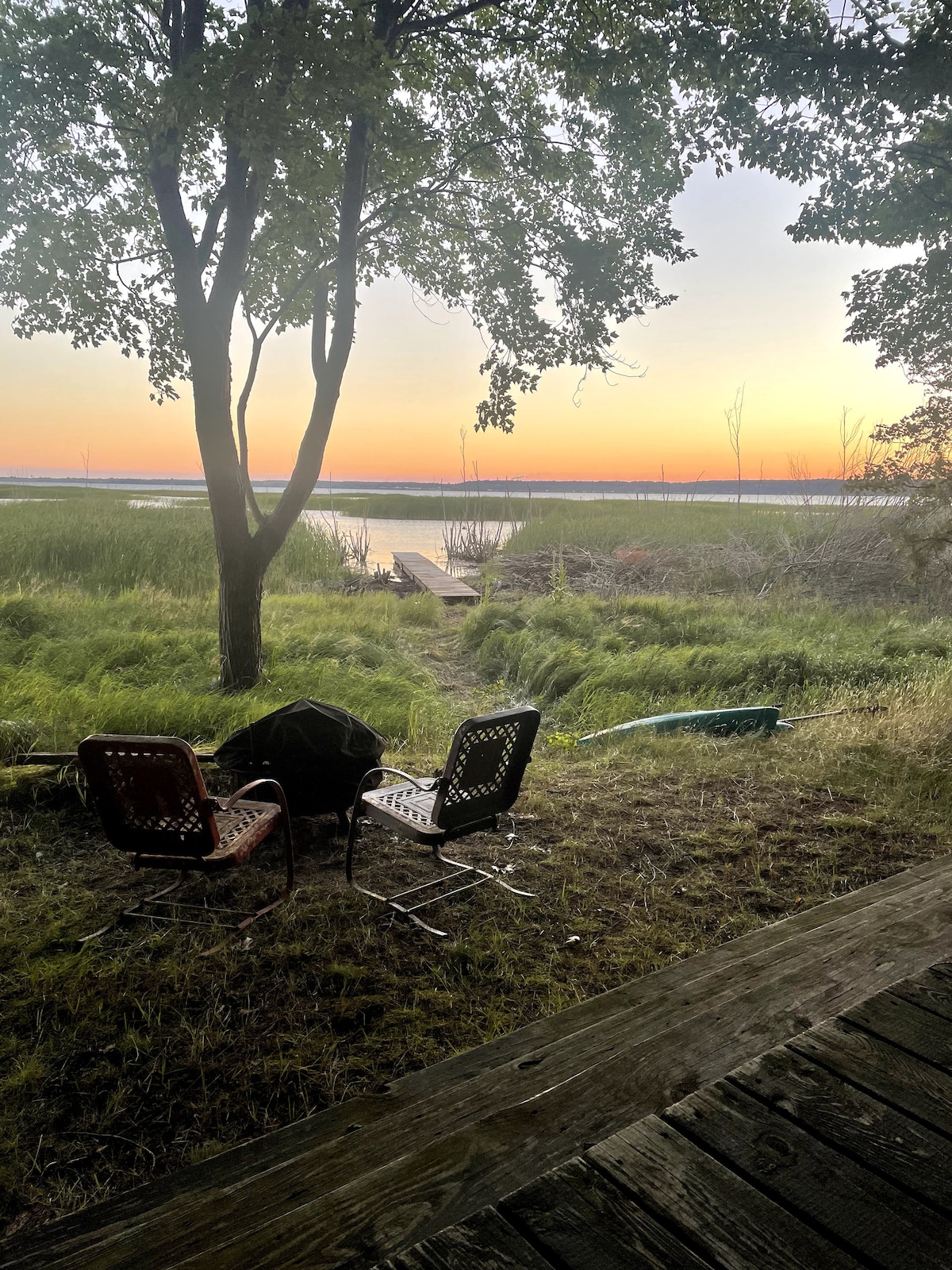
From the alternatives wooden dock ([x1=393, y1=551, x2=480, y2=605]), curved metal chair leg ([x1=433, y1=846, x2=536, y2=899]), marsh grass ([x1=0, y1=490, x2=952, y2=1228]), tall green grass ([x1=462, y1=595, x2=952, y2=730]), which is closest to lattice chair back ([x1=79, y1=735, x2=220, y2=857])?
marsh grass ([x1=0, y1=490, x2=952, y2=1228])

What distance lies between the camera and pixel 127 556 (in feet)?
48.1

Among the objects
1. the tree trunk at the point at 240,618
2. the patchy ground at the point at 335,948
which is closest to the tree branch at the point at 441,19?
the tree trunk at the point at 240,618

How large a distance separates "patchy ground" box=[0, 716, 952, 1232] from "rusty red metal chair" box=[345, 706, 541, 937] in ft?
0.48

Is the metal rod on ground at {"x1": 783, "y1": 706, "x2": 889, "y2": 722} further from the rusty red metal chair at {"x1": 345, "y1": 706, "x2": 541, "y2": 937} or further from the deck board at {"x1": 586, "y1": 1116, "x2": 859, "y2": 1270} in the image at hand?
the deck board at {"x1": 586, "y1": 1116, "x2": 859, "y2": 1270}

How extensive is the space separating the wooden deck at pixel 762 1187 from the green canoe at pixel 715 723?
511cm

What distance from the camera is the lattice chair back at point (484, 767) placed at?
3.37m

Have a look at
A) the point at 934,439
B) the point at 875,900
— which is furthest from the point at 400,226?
the point at 875,900

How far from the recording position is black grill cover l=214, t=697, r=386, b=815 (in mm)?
4379

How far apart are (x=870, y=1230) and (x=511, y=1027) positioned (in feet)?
5.33

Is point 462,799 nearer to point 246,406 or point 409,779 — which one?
point 409,779

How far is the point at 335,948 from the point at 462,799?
0.81 metres

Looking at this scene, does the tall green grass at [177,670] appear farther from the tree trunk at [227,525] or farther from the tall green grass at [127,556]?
the tall green grass at [127,556]

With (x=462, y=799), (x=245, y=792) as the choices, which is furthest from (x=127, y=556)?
(x=462, y=799)

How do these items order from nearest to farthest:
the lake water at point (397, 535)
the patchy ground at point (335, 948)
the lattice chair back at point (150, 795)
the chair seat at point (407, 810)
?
the patchy ground at point (335, 948) < the lattice chair back at point (150, 795) < the chair seat at point (407, 810) < the lake water at point (397, 535)
